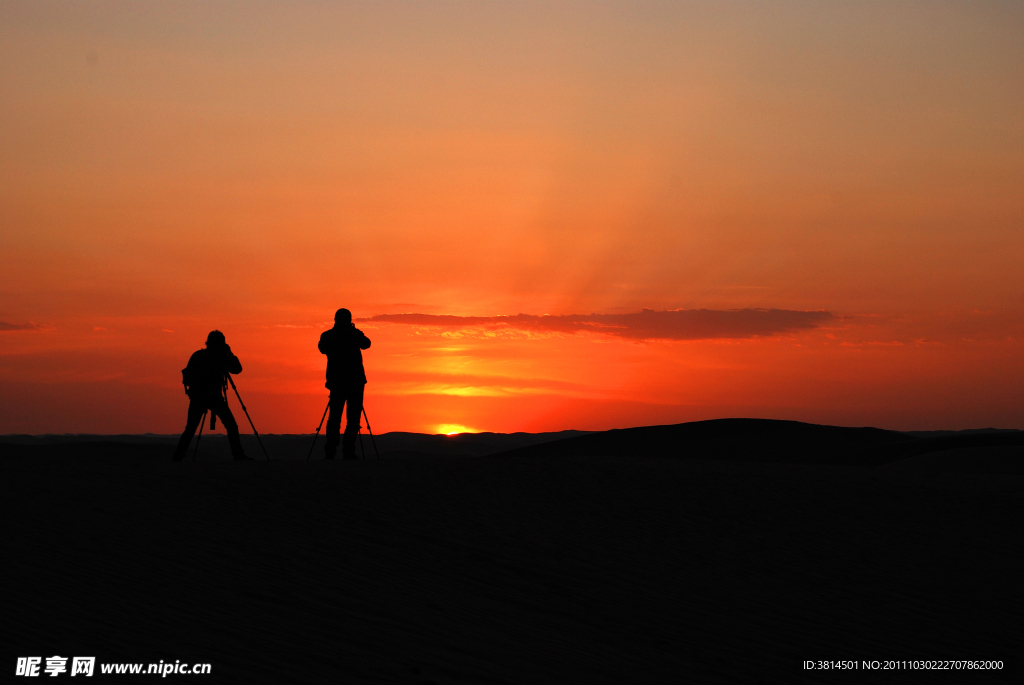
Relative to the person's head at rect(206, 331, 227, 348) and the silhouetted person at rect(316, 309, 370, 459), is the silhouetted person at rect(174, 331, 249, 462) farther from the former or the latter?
the silhouetted person at rect(316, 309, 370, 459)

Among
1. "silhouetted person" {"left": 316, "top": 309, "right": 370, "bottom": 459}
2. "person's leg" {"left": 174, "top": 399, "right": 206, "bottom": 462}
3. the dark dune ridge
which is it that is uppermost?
"silhouetted person" {"left": 316, "top": 309, "right": 370, "bottom": 459}

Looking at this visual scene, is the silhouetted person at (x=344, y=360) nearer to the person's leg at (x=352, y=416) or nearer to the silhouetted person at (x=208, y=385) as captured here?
the person's leg at (x=352, y=416)

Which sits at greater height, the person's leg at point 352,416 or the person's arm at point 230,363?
the person's arm at point 230,363

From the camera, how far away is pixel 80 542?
8820 millimetres

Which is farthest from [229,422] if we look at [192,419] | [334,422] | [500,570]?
[500,570]

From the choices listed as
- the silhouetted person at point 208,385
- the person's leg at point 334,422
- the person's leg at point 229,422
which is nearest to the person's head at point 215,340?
the silhouetted person at point 208,385

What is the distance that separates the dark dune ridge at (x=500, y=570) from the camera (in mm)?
6793

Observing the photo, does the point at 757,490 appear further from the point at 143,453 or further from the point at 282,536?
the point at 143,453

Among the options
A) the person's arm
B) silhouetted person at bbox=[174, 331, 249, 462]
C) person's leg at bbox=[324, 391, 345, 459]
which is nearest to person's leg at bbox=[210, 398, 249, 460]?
silhouetted person at bbox=[174, 331, 249, 462]

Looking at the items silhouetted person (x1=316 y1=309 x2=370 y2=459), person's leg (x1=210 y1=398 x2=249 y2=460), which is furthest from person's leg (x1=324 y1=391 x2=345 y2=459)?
person's leg (x1=210 y1=398 x2=249 y2=460)

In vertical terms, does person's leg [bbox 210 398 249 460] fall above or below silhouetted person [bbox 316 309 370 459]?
below

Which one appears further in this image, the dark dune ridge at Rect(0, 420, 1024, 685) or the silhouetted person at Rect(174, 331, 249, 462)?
the silhouetted person at Rect(174, 331, 249, 462)

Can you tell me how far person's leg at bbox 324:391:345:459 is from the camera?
15.1 metres

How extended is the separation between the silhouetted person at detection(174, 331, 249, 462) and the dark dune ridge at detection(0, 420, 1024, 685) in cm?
145
